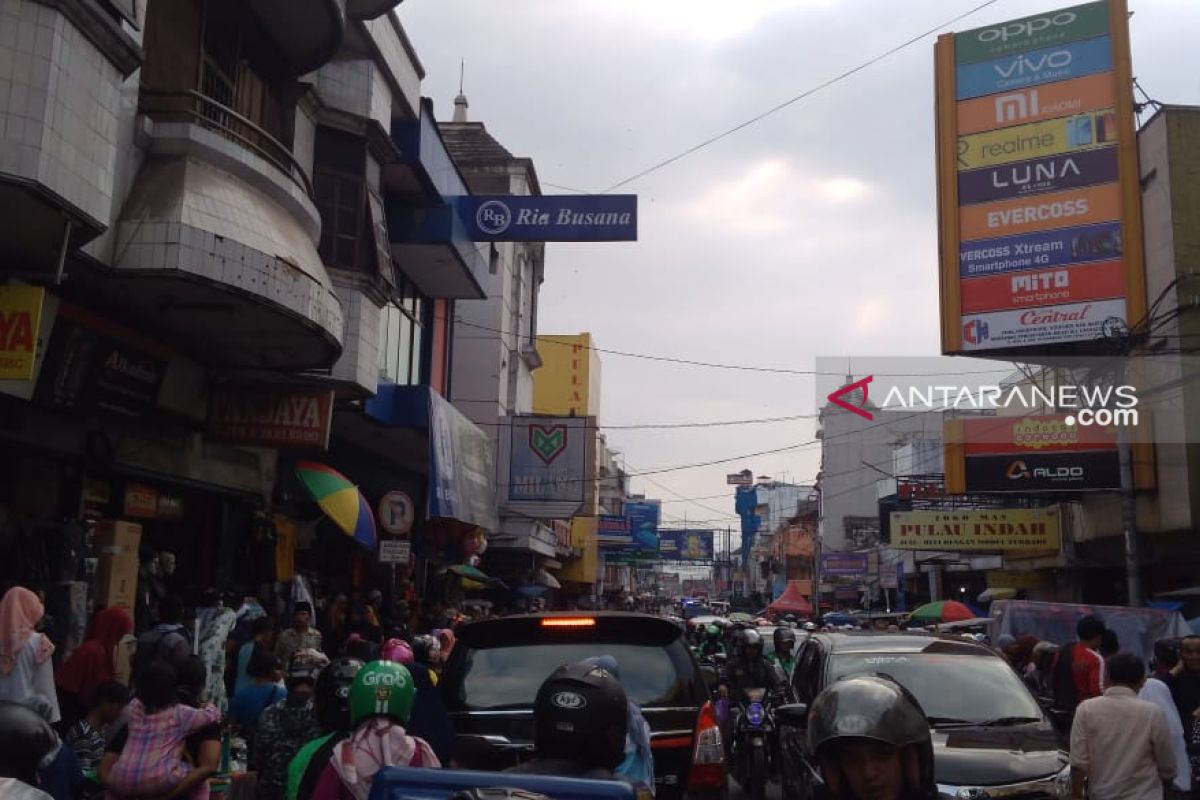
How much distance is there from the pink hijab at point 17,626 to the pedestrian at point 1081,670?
821 centimetres

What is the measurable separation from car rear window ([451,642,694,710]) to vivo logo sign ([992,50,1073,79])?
22.7 m

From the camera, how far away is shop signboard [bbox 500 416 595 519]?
2861 cm

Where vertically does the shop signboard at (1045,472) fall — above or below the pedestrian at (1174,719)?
above

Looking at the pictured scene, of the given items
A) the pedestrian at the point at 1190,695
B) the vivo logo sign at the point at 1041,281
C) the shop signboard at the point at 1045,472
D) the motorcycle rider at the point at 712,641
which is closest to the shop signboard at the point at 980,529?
the shop signboard at the point at 1045,472

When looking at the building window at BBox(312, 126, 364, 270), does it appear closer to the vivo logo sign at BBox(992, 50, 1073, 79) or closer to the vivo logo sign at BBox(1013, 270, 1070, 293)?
the vivo logo sign at BBox(1013, 270, 1070, 293)

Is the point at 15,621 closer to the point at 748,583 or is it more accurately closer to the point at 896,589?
the point at 896,589

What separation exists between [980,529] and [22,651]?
82.0ft

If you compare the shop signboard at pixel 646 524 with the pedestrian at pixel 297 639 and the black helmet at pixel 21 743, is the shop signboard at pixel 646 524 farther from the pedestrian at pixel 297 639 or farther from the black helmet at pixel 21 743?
the black helmet at pixel 21 743

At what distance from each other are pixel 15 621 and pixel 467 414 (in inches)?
941

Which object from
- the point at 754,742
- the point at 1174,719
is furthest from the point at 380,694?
the point at 754,742

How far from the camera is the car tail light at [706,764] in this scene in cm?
586

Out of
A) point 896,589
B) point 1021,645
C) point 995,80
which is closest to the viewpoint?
point 1021,645

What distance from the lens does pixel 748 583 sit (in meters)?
98.1

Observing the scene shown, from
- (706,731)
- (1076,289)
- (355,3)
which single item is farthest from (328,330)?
(1076,289)
